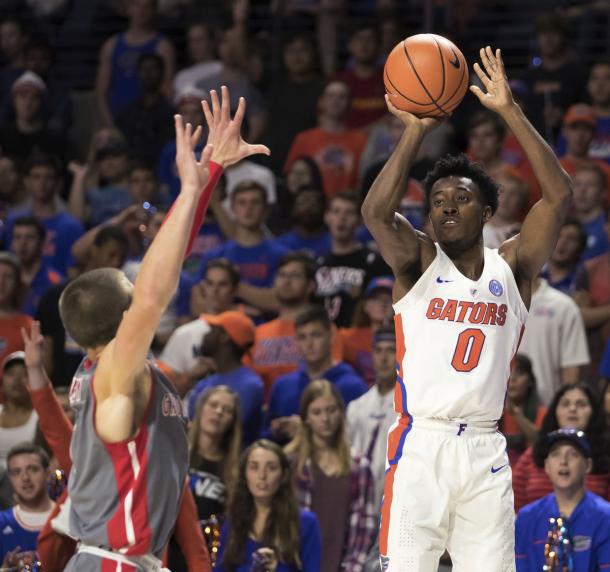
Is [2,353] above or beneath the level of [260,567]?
above

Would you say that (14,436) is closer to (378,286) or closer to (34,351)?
(378,286)

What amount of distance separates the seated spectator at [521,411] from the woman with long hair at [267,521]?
1389 mm

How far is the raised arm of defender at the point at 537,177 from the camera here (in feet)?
18.8

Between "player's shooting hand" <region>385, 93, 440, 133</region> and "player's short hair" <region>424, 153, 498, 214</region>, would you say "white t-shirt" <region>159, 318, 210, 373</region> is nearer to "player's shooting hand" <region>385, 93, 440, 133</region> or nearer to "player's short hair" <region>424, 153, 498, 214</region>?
"player's short hair" <region>424, 153, 498, 214</region>

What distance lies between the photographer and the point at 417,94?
19.1 ft

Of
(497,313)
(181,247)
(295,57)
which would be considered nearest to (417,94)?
(497,313)

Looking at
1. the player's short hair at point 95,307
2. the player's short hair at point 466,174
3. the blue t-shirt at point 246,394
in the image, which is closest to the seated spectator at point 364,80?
the blue t-shirt at point 246,394

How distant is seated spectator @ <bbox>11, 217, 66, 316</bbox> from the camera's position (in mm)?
10844

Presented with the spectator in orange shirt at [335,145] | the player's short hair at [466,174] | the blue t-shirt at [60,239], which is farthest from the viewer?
the spectator in orange shirt at [335,145]

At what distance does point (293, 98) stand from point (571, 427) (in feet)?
18.5

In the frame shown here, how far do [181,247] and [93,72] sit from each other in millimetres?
10807

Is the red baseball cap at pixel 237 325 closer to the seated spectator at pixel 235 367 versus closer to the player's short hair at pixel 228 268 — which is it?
the seated spectator at pixel 235 367

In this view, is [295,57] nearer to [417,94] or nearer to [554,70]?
[554,70]

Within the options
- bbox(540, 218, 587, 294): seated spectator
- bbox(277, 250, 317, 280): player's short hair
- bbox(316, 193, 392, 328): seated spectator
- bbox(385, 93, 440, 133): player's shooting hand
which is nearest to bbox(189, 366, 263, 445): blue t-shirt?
bbox(277, 250, 317, 280): player's short hair
